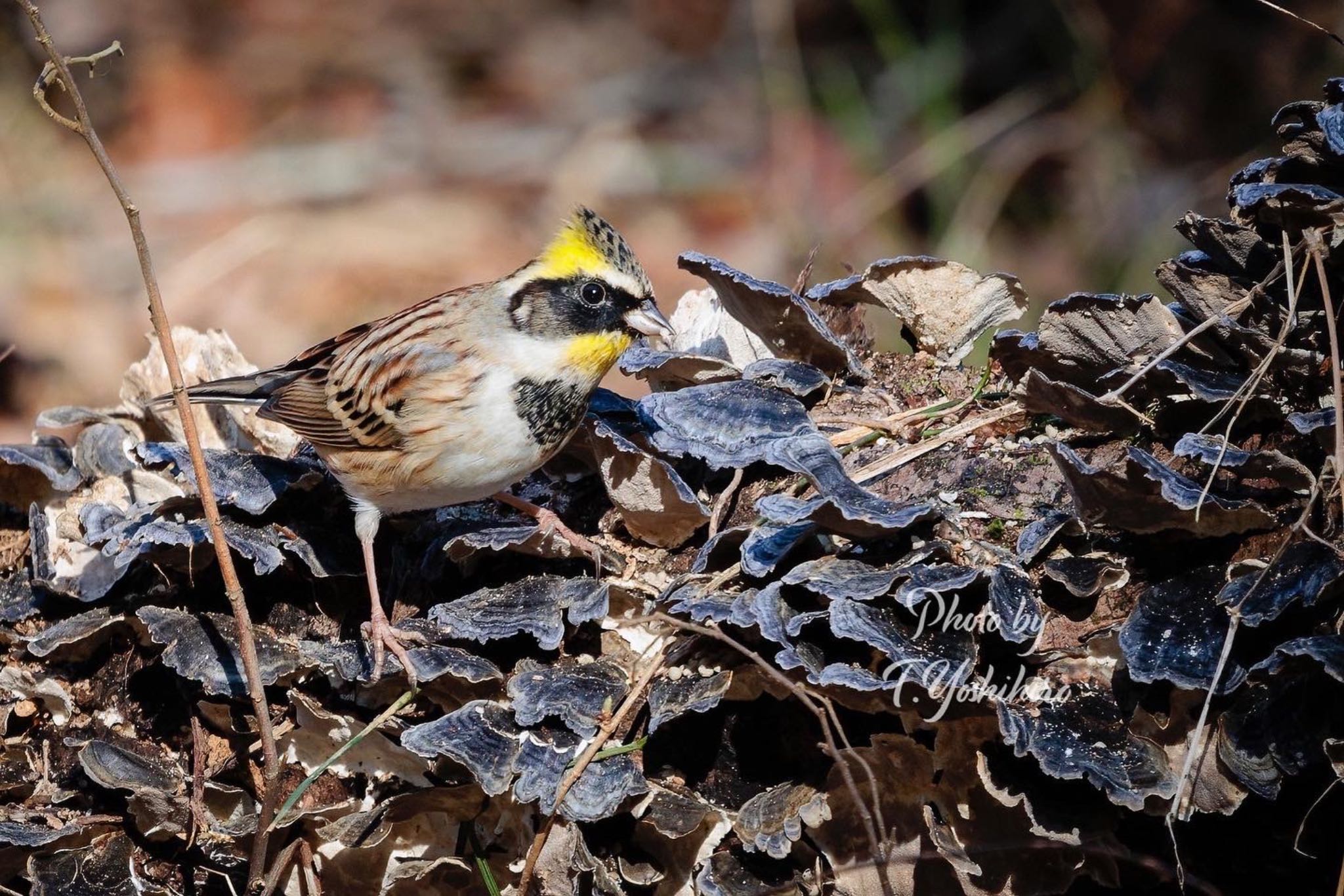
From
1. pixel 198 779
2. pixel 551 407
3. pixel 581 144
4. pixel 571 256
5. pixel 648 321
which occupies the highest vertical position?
pixel 581 144

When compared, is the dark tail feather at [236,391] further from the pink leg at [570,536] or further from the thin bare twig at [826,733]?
the thin bare twig at [826,733]

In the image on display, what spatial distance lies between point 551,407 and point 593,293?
33 centimetres

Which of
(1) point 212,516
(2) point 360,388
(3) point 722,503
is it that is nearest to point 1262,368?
(3) point 722,503

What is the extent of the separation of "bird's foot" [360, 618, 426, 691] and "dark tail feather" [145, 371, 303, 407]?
98 centimetres

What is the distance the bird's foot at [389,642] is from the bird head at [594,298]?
82 cm

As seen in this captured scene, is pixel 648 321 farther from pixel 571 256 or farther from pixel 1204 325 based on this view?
pixel 1204 325

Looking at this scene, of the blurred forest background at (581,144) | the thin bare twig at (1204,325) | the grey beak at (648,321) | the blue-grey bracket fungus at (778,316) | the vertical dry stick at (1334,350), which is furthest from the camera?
the blurred forest background at (581,144)

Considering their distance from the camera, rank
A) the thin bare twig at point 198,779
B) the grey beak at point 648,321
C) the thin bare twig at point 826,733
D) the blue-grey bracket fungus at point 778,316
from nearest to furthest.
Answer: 1. the thin bare twig at point 826,733
2. the thin bare twig at point 198,779
3. the blue-grey bracket fungus at point 778,316
4. the grey beak at point 648,321

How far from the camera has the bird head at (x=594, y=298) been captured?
3.33 metres

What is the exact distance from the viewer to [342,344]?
3869 mm

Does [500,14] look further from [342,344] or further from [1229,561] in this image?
[1229,561]

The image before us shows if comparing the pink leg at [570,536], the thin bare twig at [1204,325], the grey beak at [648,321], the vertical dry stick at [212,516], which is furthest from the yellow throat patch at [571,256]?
the thin bare twig at [1204,325]

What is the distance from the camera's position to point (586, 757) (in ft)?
8.59

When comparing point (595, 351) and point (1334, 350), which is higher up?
point (595, 351)
